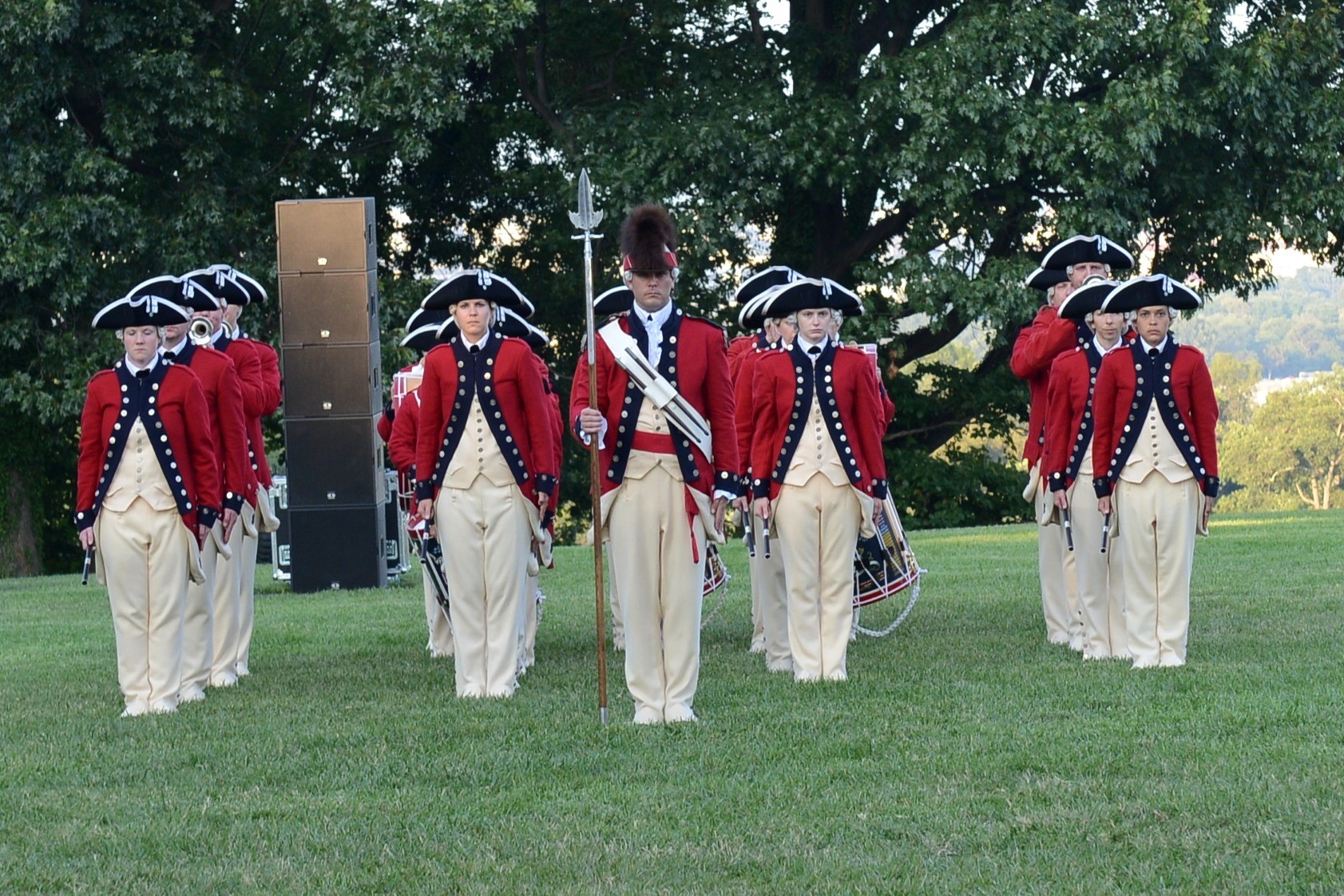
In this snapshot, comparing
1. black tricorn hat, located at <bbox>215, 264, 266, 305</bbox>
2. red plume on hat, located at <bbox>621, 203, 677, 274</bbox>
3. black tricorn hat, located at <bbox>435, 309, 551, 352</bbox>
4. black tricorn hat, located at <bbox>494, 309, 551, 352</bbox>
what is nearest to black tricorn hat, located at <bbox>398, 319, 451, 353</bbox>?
black tricorn hat, located at <bbox>435, 309, 551, 352</bbox>

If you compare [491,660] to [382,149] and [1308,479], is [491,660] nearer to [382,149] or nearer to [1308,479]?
[382,149]

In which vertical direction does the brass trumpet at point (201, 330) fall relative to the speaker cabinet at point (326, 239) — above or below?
below

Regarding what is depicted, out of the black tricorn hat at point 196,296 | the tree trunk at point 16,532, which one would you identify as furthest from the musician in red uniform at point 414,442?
the tree trunk at point 16,532

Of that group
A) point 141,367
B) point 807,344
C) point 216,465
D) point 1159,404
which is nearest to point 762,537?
point 807,344

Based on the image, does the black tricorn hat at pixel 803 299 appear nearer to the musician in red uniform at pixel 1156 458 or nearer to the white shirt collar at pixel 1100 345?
the musician in red uniform at pixel 1156 458

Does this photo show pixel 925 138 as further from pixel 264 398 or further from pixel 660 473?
pixel 660 473

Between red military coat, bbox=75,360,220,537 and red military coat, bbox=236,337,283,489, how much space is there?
4.68 feet

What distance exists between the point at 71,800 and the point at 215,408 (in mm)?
2971

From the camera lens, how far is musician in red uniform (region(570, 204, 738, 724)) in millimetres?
7906

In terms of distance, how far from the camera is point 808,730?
7578 millimetres

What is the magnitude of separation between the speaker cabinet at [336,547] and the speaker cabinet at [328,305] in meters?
1.55

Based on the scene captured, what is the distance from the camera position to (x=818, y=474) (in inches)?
358

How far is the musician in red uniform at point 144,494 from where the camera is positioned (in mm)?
8773

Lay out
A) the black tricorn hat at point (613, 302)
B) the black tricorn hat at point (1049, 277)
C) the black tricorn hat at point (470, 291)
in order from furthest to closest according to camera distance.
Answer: the black tricorn hat at point (613, 302) < the black tricorn hat at point (1049, 277) < the black tricorn hat at point (470, 291)
